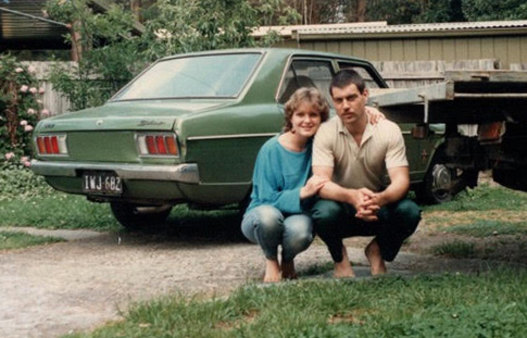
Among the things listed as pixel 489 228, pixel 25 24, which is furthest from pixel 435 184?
pixel 25 24

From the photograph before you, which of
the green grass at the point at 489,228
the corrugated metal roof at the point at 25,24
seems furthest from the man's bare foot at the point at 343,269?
the corrugated metal roof at the point at 25,24

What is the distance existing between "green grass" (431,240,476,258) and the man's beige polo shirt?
1.52m

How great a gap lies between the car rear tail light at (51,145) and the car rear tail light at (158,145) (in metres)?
0.95

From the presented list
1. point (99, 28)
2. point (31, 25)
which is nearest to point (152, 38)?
point (99, 28)

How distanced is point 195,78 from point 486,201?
420 centimetres

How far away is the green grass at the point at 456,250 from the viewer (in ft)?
22.6

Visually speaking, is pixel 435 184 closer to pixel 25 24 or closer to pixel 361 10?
pixel 25 24

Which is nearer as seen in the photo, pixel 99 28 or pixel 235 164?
pixel 235 164

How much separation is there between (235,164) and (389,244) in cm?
197

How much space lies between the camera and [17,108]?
1374 cm

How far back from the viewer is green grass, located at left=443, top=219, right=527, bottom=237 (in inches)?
314

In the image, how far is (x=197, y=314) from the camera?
4438 millimetres

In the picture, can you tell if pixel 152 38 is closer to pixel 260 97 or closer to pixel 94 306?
pixel 260 97

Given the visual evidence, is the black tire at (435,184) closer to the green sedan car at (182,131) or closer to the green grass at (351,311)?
the green sedan car at (182,131)
